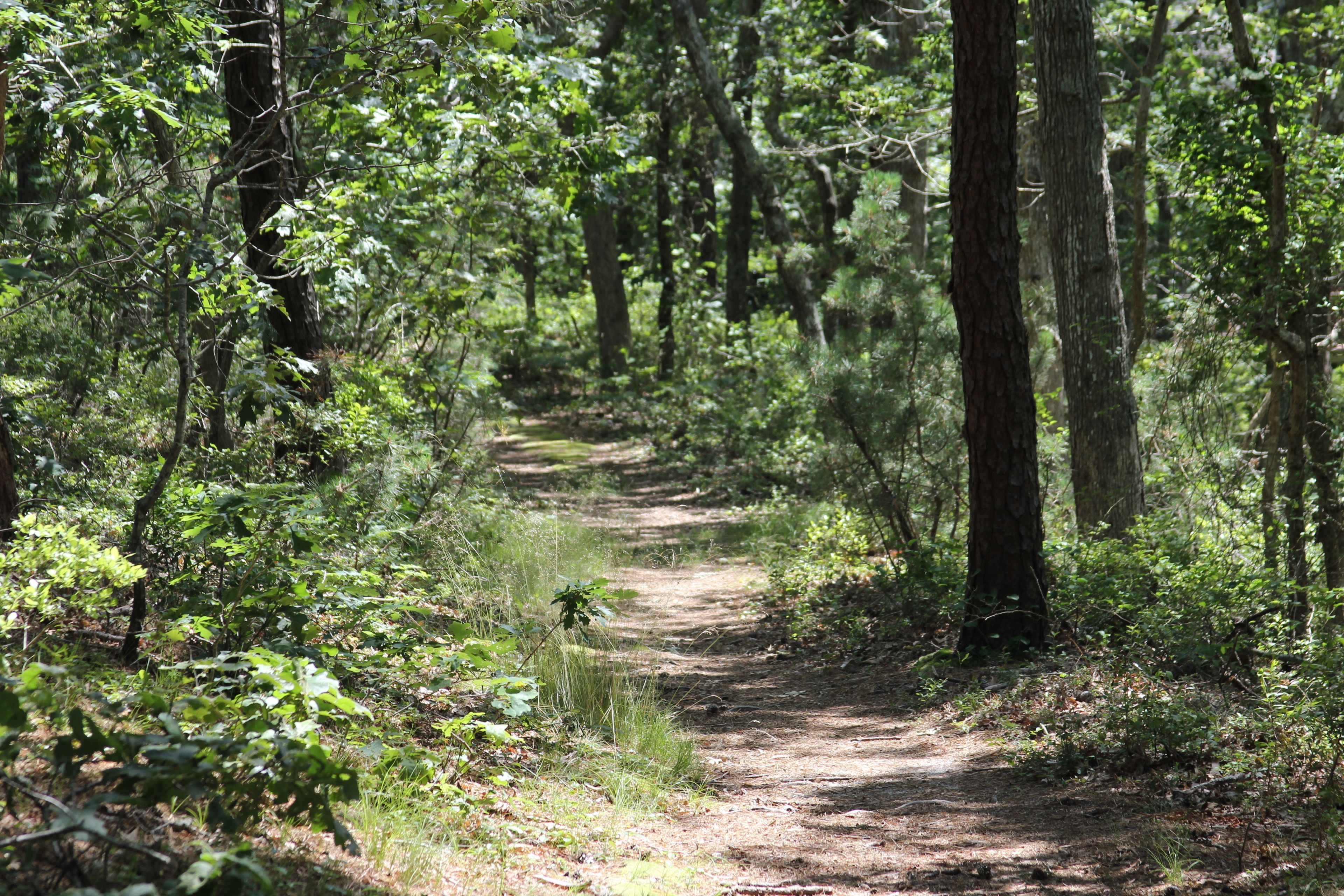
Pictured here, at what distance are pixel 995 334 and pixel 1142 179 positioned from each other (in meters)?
3.73

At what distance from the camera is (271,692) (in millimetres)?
3047

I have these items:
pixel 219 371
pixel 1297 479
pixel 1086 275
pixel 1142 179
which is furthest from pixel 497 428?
pixel 1297 479

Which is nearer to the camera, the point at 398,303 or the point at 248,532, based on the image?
the point at 248,532

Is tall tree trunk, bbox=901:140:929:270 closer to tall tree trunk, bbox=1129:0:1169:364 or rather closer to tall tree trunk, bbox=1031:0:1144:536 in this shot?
tall tree trunk, bbox=1129:0:1169:364

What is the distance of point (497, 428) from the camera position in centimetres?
1088

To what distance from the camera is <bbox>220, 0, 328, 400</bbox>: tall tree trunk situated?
6078mm

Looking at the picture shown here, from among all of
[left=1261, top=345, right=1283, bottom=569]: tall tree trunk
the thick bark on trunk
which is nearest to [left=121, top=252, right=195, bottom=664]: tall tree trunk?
[left=1261, top=345, right=1283, bottom=569]: tall tree trunk

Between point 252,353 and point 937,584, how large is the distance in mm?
5576

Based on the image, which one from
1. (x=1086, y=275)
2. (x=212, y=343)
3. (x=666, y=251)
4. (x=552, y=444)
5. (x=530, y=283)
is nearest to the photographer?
(x=212, y=343)

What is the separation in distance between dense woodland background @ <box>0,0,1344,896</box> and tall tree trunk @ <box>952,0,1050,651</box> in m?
0.02

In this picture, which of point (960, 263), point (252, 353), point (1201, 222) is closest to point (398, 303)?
point (252, 353)

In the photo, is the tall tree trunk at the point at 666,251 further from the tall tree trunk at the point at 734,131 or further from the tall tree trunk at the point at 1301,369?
the tall tree trunk at the point at 1301,369

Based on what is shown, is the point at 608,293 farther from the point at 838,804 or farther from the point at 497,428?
the point at 838,804

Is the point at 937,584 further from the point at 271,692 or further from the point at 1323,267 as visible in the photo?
the point at 271,692
